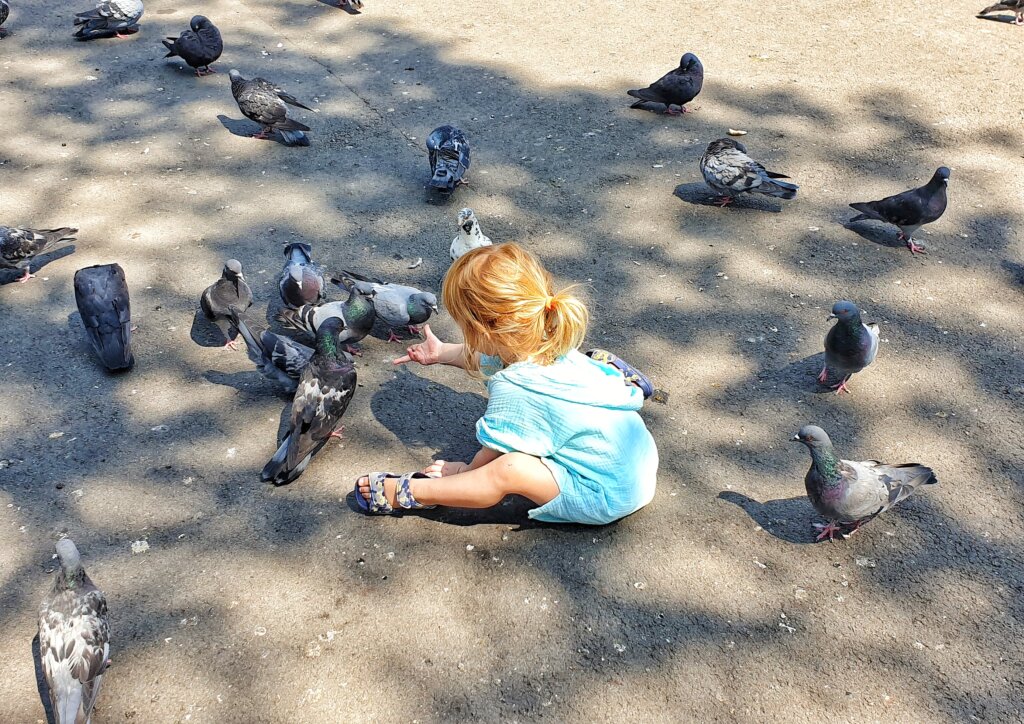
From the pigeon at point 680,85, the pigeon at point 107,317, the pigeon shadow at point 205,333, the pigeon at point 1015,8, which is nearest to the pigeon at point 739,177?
the pigeon at point 680,85

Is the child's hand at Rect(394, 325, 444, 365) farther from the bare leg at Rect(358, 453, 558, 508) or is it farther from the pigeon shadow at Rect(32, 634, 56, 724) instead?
the pigeon shadow at Rect(32, 634, 56, 724)

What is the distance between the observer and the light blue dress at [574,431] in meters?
3.42

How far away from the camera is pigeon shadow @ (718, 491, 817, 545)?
373 centimetres

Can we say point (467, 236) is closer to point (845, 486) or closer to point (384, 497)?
point (384, 497)

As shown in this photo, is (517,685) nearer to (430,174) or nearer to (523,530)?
(523,530)

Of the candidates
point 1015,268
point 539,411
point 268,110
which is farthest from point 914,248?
point 268,110

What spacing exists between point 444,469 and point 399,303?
5.03 ft

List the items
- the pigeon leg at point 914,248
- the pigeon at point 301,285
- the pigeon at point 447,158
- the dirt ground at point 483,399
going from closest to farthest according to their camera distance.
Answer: the dirt ground at point 483,399 < the pigeon at point 301,285 < the pigeon leg at point 914,248 < the pigeon at point 447,158

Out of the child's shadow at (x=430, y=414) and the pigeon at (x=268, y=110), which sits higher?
the pigeon at (x=268, y=110)

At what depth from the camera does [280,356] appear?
4.52 m

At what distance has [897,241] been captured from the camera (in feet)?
19.1

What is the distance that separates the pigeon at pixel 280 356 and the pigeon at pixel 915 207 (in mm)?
3934

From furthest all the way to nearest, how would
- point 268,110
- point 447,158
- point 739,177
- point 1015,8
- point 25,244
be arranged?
point 1015,8 → point 268,110 → point 447,158 → point 739,177 → point 25,244

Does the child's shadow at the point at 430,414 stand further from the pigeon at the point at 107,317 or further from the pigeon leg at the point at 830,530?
the pigeon leg at the point at 830,530
